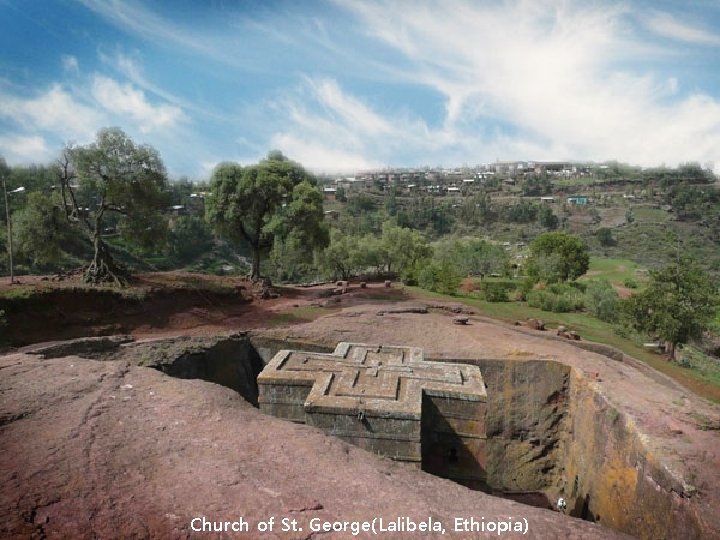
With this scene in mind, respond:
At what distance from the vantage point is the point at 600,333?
19.0 metres

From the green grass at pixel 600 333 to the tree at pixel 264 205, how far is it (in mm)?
7017

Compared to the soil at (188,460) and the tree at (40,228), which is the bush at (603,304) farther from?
the tree at (40,228)

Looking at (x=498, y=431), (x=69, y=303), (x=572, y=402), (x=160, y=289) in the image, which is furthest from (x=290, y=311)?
(x=572, y=402)

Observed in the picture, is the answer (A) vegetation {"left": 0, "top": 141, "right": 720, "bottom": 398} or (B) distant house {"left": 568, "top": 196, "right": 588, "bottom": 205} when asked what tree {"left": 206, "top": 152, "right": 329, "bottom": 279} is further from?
(B) distant house {"left": 568, "top": 196, "right": 588, "bottom": 205}

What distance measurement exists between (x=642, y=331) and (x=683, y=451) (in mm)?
9945

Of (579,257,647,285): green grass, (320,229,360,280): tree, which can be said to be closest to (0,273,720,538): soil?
(320,229,360,280): tree

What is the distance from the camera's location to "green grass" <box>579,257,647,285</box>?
4491 centimetres

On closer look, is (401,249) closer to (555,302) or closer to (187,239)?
(555,302)

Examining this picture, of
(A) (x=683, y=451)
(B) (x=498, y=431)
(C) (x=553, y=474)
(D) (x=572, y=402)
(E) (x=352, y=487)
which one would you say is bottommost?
(C) (x=553, y=474)

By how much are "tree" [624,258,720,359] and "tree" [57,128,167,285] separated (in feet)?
64.8

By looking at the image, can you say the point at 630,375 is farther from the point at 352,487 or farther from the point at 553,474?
the point at 352,487

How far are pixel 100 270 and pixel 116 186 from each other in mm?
3539

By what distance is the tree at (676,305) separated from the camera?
52.1 feet

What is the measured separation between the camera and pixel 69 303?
55.8 feet
